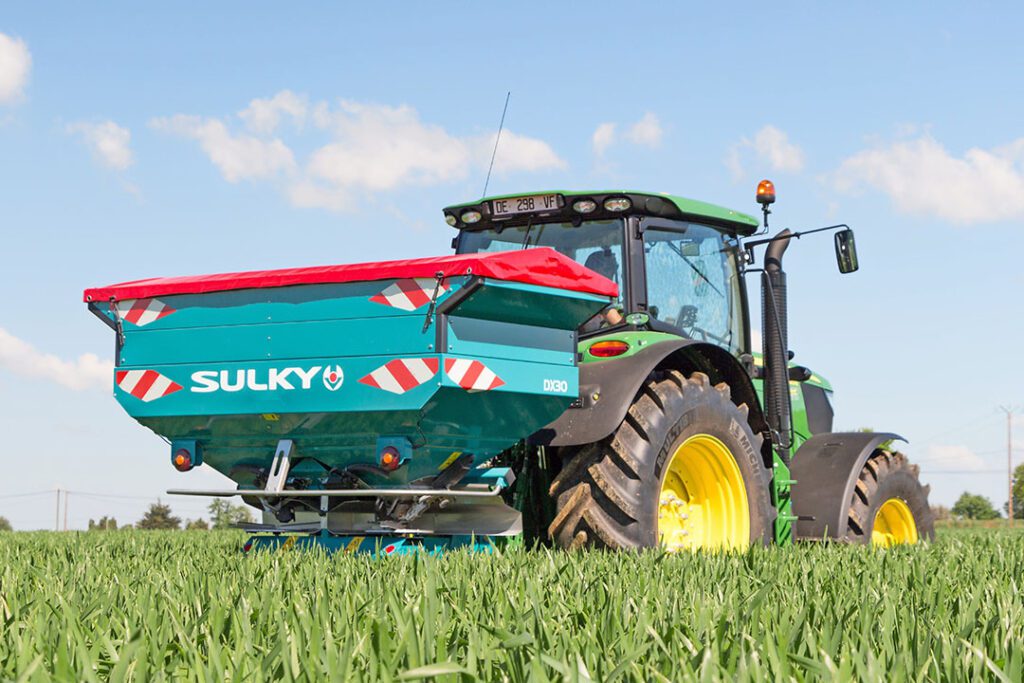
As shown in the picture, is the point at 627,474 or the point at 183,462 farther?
the point at 183,462

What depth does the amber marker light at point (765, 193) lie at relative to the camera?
8406 mm

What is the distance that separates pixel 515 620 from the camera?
3320 mm

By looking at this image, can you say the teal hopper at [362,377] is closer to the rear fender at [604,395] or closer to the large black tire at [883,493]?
the rear fender at [604,395]

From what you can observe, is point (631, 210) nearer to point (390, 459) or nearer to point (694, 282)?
point (694, 282)

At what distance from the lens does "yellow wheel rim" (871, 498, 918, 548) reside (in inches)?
381

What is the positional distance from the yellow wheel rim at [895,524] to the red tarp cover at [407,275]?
14.9 feet

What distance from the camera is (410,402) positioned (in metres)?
5.63

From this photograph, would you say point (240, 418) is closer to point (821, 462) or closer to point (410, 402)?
point (410, 402)

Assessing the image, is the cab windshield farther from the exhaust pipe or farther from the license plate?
the exhaust pipe

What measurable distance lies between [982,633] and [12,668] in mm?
2403

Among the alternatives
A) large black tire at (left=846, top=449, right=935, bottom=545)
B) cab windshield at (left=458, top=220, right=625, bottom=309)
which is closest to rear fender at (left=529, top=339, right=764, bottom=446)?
cab windshield at (left=458, top=220, right=625, bottom=309)

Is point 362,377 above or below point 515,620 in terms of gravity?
above

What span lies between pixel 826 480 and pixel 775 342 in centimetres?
107

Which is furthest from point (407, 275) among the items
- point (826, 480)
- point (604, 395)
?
point (826, 480)
